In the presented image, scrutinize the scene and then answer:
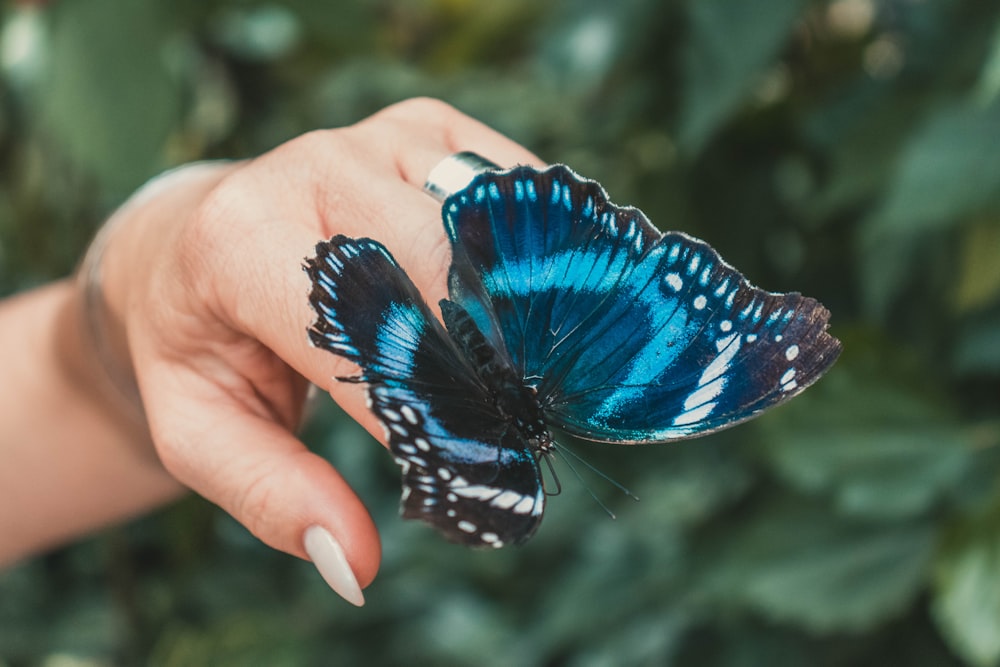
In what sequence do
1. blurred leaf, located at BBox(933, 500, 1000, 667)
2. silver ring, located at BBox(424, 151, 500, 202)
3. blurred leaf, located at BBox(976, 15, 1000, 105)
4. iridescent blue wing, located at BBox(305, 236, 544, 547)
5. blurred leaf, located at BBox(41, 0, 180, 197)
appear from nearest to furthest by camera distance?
iridescent blue wing, located at BBox(305, 236, 544, 547)
silver ring, located at BBox(424, 151, 500, 202)
blurred leaf, located at BBox(976, 15, 1000, 105)
blurred leaf, located at BBox(933, 500, 1000, 667)
blurred leaf, located at BBox(41, 0, 180, 197)

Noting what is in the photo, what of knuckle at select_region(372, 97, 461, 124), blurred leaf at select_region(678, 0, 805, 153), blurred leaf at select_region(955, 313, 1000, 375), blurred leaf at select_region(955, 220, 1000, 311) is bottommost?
knuckle at select_region(372, 97, 461, 124)

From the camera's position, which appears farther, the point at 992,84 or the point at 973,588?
the point at 973,588

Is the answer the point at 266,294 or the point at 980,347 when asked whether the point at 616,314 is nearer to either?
the point at 266,294

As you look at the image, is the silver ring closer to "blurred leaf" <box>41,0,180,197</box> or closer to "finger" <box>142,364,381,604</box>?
"finger" <box>142,364,381,604</box>

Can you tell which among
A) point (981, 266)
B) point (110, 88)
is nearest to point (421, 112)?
point (981, 266)

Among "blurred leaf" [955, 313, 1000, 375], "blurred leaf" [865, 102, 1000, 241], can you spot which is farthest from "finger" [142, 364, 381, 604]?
"blurred leaf" [955, 313, 1000, 375]

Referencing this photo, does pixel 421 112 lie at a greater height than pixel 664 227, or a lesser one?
lesser

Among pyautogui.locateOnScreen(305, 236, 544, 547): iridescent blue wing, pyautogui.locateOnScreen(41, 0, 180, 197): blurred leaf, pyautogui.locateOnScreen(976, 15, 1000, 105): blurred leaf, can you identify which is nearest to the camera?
Result: pyautogui.locateOnScreen(305, 236, 544, 547): iridescent blue wing
